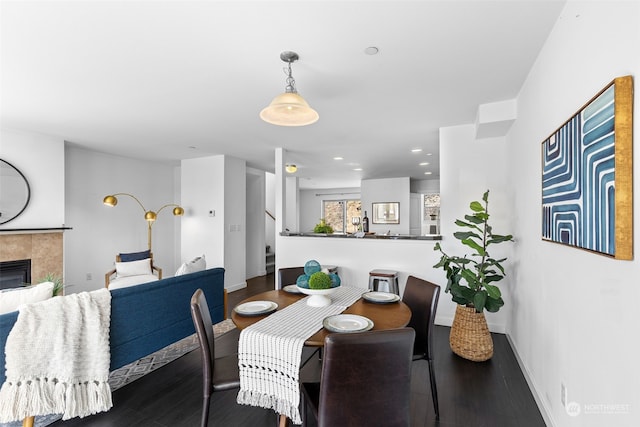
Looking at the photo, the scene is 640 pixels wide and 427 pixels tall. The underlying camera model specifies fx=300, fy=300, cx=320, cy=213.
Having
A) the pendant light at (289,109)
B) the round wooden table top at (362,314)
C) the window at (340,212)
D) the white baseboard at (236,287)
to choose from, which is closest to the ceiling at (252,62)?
the pendant light at (289,109)

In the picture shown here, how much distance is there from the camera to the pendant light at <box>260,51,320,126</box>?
189 centimetres

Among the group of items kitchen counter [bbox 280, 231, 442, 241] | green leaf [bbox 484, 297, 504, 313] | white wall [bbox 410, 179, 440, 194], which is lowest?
green leaf [bbox 484, 297, 504, 313]

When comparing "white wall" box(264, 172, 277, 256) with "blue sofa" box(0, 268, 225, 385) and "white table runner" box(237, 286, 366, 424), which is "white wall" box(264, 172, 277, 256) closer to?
"blue sofa" box(0, 268, 225, 385)

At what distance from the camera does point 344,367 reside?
1.23 meters

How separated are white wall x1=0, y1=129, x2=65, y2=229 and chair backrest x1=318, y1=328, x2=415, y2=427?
4.80m

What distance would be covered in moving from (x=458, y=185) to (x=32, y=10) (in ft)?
12.8

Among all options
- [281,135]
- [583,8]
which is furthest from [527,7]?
[281,135]

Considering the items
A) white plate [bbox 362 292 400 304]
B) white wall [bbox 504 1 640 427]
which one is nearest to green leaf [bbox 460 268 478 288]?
white wall [bbox 504 1 640 427]

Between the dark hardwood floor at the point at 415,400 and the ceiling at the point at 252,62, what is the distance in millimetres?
2464

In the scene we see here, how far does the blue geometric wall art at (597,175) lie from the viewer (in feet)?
3.50

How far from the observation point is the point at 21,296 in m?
2.01

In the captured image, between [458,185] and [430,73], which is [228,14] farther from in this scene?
[458,185]

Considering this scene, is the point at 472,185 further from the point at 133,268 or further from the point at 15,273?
the point at 15,273

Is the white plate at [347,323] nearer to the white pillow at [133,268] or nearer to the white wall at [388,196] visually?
the white pillow at [133,268]
